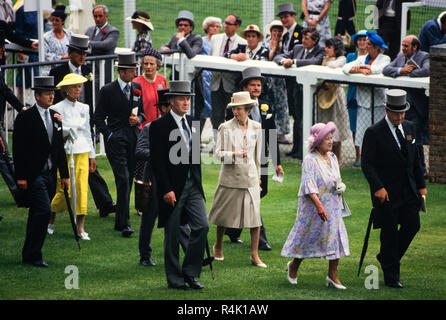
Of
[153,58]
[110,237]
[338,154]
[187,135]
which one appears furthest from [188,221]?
[338,154]

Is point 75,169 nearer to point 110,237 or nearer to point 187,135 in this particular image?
point 110,237

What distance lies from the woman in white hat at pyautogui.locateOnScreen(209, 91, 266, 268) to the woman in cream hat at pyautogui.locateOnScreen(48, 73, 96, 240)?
189 cm

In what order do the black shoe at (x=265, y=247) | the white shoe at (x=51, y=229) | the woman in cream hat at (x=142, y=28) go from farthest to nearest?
the woman in cream hat at (x=142, y=28), the white shoe at (x=51, y=229), the black shoe at (x=265, y=247)

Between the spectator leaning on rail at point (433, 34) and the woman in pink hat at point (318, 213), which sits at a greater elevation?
the spectator leaning on rail at point (433, 34)

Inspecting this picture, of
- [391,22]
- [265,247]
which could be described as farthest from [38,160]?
[391,22]

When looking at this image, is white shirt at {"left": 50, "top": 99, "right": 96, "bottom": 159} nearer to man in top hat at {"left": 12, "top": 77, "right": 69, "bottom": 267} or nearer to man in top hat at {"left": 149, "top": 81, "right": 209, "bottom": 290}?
man in top hat at {"left": 12, "top": 77, "right": 69, "bottom": 267}

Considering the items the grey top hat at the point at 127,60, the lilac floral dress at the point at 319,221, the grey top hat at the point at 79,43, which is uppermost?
the grey top hat at the point at 79,43

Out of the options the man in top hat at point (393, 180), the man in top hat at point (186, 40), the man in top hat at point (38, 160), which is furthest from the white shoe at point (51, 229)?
the man in top hat at point (186, 40)

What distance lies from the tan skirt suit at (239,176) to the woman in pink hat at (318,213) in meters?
1.07

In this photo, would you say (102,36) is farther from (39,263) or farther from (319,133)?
(319,133)

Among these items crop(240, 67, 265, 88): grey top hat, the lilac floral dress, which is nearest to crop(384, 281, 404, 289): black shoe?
the lilac floral dress

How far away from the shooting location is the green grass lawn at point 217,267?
31.1 feet

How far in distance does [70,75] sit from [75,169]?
111 cm

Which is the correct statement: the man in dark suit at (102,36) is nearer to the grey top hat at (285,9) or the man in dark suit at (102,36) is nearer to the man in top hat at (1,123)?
the grey top hat at (285,9)
